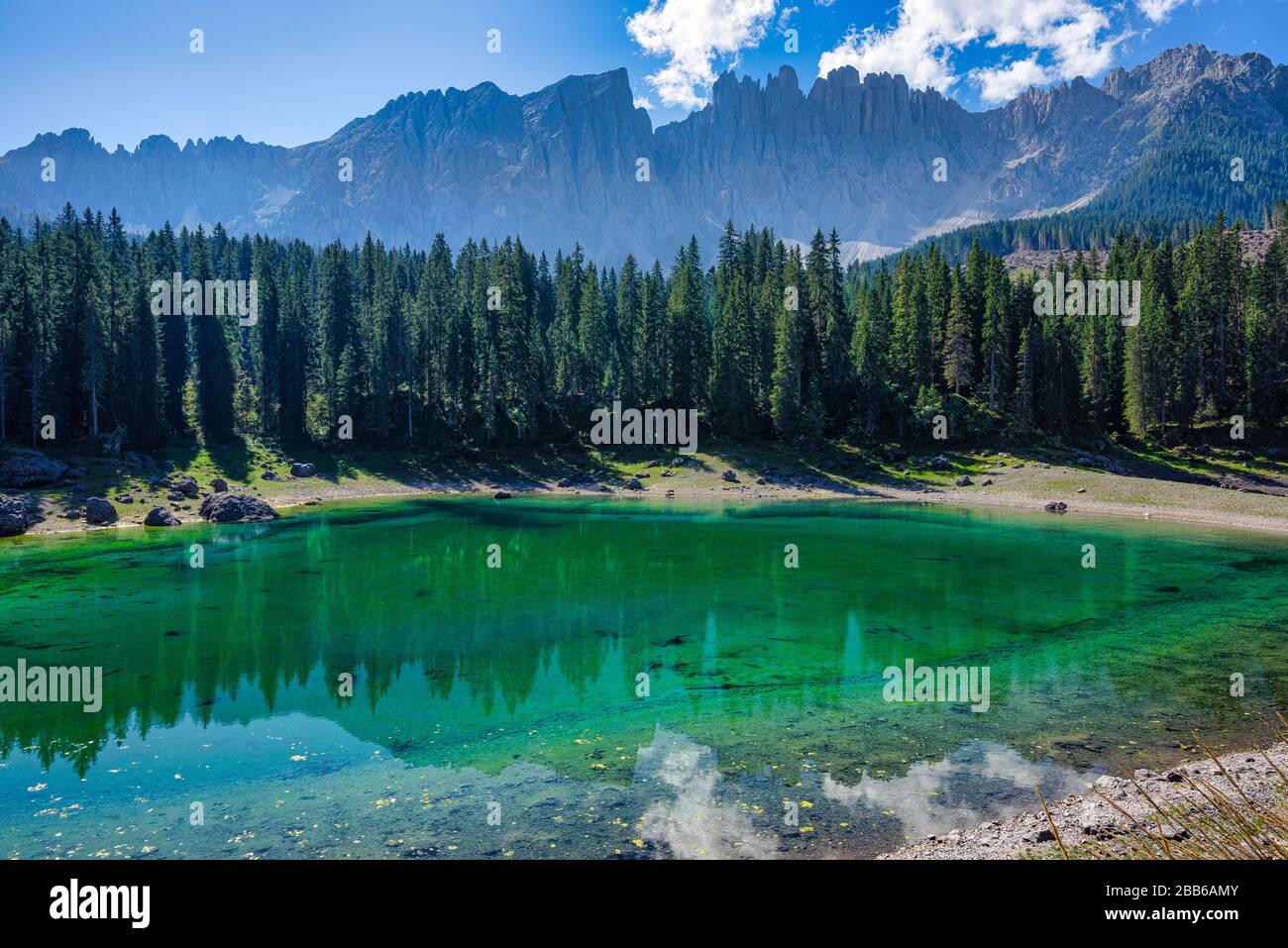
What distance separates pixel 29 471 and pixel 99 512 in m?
10.1

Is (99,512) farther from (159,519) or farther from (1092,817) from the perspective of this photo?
(1092,817)

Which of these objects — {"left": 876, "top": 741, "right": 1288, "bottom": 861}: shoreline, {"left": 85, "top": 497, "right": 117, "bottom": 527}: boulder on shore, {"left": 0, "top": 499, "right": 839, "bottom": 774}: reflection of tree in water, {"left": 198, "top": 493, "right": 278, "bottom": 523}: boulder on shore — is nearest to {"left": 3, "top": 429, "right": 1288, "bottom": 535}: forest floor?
{"left": 85, "top": 497, "right": 117, "bottom": 527}: boulder on shore

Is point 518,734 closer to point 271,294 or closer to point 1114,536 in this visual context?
point 1114,536

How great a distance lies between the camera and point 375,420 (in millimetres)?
96812

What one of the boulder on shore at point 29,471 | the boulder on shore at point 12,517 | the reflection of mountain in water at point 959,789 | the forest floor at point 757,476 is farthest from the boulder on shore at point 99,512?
the reflection of mountain in water at point 959,789

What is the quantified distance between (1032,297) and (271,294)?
10738 cm

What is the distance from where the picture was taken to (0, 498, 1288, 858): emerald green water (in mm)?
13891

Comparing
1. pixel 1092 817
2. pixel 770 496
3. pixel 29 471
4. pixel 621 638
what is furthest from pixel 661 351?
pixel 1092 817

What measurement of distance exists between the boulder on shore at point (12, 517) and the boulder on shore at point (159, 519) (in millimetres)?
7605

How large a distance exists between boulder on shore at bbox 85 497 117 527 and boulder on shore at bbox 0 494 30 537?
385 centimetres

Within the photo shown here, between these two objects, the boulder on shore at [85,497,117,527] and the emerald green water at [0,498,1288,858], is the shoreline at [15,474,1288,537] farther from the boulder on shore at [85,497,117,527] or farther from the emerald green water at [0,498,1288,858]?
the emerald green water at [0,498,1288,858]

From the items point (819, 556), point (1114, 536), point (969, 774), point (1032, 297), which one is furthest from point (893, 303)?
point (969, 774)

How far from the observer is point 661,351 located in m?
102
